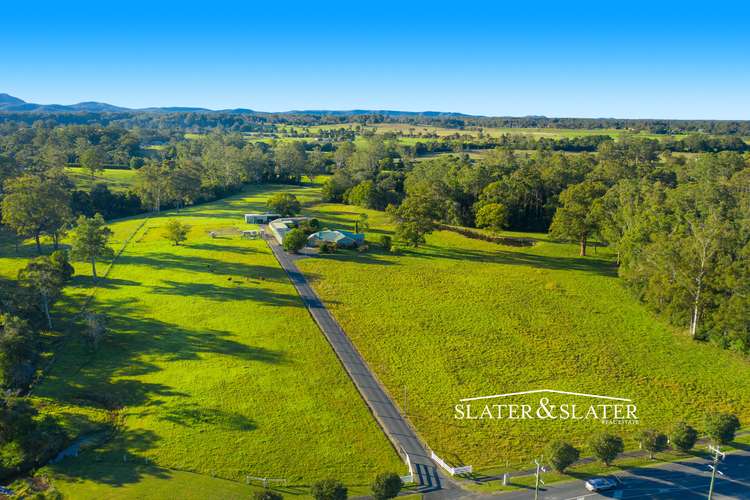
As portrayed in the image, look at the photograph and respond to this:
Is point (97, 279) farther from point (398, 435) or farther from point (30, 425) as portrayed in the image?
point (398, 435)

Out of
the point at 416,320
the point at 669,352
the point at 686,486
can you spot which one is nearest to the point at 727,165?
the point at 669,352

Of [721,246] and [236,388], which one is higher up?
[721,246]

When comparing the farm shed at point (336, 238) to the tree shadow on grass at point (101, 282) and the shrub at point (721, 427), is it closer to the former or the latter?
the tree shadow on grass at point (101, 282)

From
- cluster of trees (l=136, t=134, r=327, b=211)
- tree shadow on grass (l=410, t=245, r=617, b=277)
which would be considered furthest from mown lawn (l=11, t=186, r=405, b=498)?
cluster of trees (l=136, t=134, r=327, b=211)

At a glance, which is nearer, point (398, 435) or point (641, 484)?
point (641, 484)

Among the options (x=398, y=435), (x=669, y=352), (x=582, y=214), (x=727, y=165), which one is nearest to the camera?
(x=398, y=435)

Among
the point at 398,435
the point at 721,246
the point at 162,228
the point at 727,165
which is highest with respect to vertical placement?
the point at 727,165

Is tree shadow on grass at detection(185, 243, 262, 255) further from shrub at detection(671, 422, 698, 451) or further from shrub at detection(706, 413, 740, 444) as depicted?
shrub at detection(706, 413, 740, 444)
